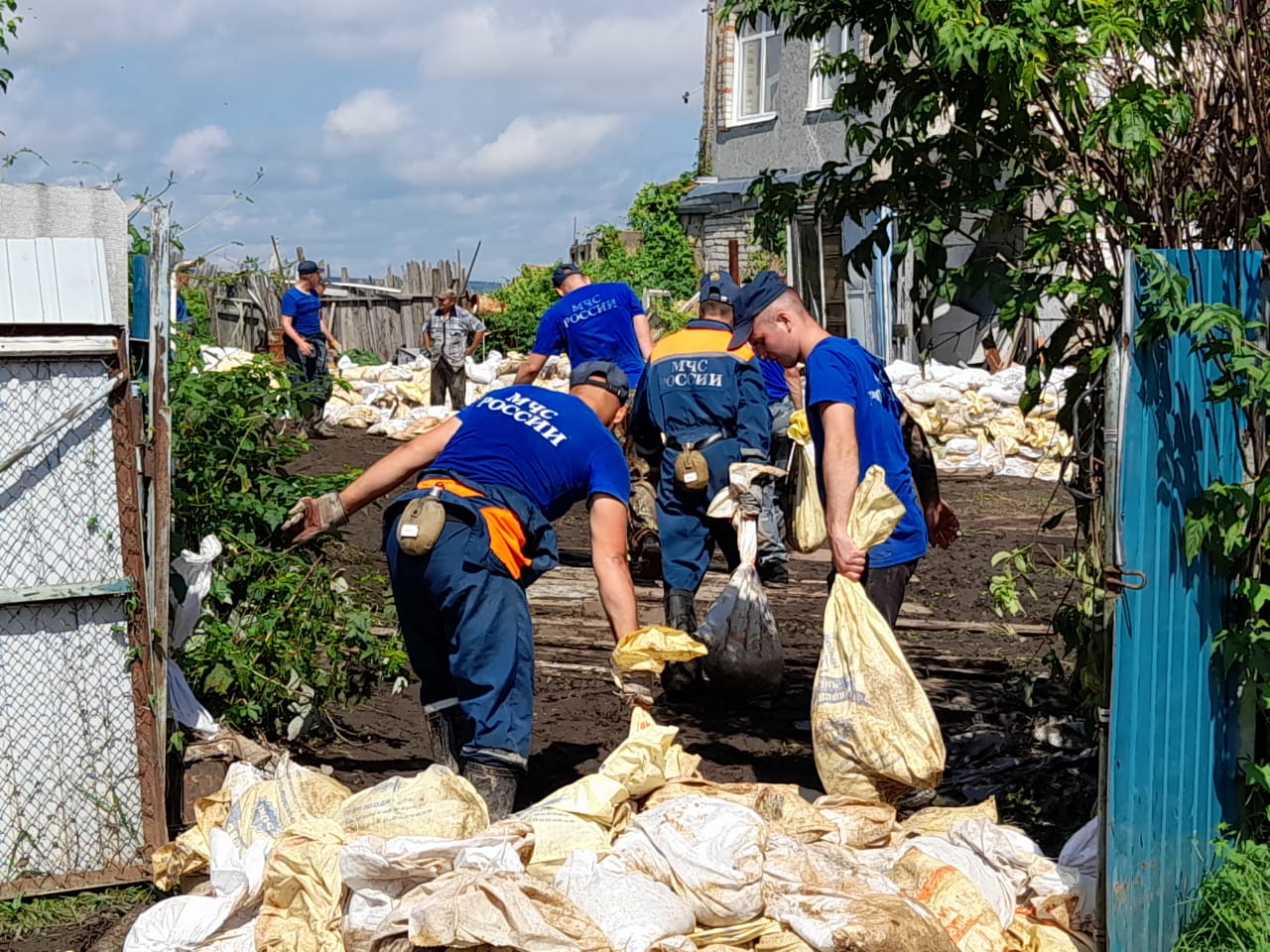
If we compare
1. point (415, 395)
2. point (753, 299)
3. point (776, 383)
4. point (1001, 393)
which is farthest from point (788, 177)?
point (753, 299)

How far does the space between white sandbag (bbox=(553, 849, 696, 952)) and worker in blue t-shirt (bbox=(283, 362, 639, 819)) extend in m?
0.81

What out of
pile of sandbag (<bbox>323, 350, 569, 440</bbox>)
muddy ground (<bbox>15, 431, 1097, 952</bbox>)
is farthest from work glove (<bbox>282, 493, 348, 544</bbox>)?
pile of sandbag (<bbox>323, 350, 569, 440</bbox>)

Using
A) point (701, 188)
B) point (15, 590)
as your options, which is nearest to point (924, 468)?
point (15, 590)

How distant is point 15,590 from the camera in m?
4.44

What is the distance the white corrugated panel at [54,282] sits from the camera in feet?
14.6

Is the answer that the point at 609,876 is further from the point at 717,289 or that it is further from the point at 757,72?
the point at 757,72

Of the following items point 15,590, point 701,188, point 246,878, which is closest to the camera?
point 246,878

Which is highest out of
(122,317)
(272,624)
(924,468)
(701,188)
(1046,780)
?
(701,188)

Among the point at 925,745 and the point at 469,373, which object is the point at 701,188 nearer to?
the point at 469,373

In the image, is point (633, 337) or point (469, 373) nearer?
point (633, 337)

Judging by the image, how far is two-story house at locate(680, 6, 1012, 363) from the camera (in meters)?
18.4

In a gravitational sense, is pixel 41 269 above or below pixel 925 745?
above

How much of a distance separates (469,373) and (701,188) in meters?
4.62

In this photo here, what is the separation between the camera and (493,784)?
4512 mm
